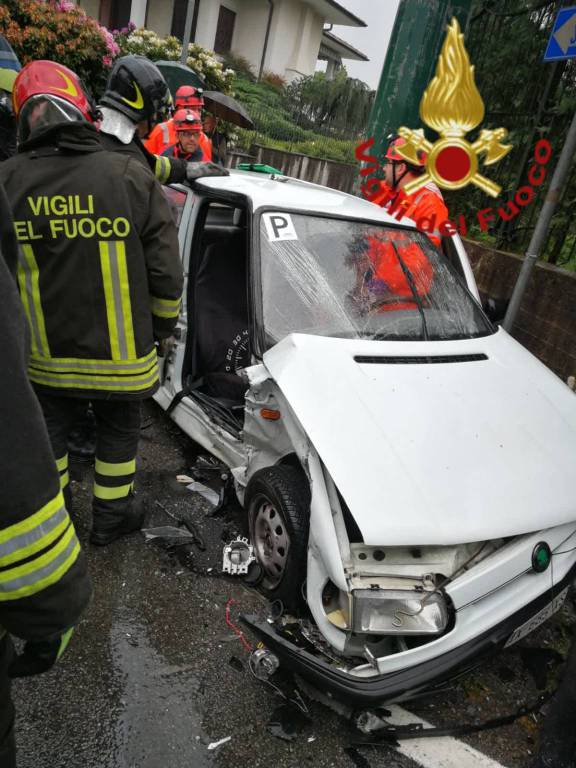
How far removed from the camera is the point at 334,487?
2.15 metres

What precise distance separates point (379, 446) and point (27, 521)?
1414mm

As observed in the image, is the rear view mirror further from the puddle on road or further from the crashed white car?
the puddle on road

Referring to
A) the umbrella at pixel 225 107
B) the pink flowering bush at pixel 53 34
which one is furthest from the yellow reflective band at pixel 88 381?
the pink flowering bush at pixel 53 34

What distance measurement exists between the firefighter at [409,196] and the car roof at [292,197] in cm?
9

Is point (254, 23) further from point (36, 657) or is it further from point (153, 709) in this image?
point (36, 657)

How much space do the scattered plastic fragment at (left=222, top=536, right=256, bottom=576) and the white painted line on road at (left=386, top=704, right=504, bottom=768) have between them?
2.85ft

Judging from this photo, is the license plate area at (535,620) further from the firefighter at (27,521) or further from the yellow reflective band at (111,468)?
the yellow reflective band at (111,468)

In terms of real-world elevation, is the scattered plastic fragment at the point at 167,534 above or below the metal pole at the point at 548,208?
below

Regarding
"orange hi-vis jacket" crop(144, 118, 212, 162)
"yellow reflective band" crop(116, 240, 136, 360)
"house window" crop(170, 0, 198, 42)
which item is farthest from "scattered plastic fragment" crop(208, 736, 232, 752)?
"house window" crop(170, 0, 198, 42)

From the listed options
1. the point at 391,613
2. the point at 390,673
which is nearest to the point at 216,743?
the point at 390,673

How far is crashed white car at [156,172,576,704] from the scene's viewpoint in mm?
1951

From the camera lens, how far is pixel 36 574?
105 cm

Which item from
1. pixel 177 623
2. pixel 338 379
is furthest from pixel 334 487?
pixel 177 623

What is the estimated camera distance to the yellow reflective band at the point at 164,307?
105 inches
